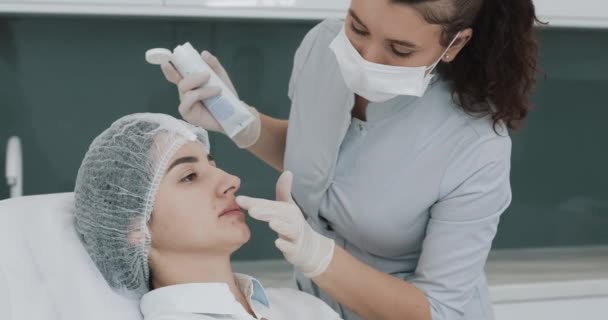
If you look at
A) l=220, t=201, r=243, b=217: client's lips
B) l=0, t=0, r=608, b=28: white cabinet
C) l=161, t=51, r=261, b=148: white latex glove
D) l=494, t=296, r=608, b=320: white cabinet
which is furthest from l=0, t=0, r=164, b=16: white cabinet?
l=494, t=296, r=608, b=320: white cabinet

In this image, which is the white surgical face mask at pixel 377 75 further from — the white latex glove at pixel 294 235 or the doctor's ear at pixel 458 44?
the white latex glove at pixel 294 235

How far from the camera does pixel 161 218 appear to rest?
1.40m

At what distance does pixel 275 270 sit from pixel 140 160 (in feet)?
3.72

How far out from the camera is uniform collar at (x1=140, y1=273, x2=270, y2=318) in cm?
137

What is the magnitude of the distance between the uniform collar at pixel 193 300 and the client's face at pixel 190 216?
0.24 ft

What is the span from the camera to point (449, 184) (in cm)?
143

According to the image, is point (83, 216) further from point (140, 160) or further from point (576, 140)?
point (576, 140)

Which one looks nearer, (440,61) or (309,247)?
(309,247)

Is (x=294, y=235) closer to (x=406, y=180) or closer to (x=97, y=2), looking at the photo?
(x=406, y=180)

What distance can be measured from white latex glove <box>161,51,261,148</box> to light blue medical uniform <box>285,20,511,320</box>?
0.09m

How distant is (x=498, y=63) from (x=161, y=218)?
704mm

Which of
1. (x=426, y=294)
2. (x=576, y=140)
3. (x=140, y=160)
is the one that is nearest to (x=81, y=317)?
(x=140, y=160)

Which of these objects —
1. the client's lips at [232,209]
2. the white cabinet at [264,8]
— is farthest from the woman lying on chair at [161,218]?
the white cabinet at [264,8]

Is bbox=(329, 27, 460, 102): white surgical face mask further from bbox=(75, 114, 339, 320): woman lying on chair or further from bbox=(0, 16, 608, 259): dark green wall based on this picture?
bbox=(0, 16, 608, 259): dark green wall
